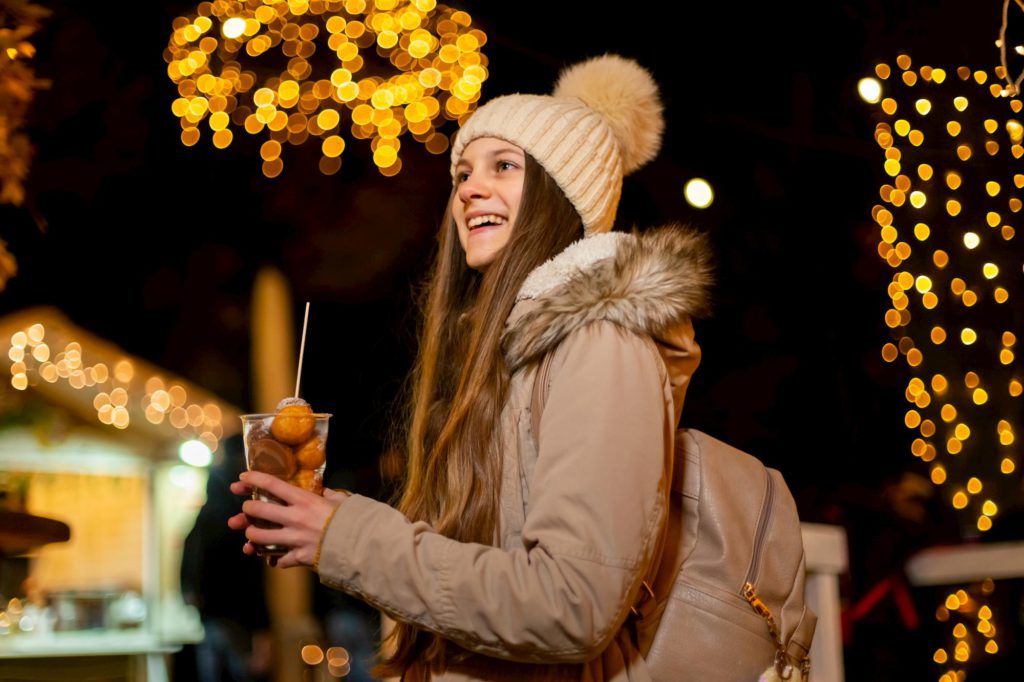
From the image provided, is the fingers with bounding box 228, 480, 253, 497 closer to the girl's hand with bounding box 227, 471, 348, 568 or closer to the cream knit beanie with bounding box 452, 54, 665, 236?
the girl's hand with bounding box 227, 471, 348, 568

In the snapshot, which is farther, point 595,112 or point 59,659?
point 59,659

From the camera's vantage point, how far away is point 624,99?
2.54 metres

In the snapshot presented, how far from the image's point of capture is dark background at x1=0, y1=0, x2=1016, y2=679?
20.1 feet

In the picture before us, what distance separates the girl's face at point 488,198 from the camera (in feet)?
7.26

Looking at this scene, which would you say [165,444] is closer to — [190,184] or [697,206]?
[190,184]

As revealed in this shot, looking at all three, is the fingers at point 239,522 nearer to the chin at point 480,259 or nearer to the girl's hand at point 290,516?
the girl's hand at point 290,516

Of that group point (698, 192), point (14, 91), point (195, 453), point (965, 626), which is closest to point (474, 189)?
point (14, 91)

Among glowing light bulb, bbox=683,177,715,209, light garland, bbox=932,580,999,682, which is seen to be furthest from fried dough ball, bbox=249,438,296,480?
glowing light bulb, bbox=683,177,715,209

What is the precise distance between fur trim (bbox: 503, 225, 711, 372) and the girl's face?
319 millimetres

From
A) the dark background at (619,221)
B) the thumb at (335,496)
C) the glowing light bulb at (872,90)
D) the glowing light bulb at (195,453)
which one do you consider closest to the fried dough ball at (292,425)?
the thumb at (335,496)

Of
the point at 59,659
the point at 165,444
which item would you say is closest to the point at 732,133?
the point at 165,444

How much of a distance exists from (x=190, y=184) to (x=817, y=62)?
12.8 feet

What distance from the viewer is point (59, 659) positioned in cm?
507

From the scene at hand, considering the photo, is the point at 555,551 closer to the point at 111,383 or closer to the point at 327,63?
the point at 327,63
